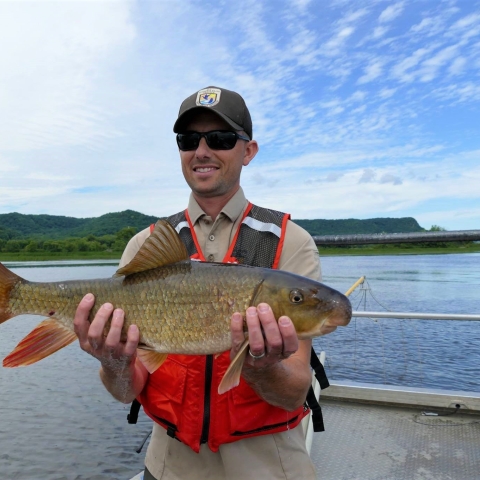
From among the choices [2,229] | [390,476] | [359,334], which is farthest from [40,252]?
[390,476]

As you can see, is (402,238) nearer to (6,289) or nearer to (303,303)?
(303,303)

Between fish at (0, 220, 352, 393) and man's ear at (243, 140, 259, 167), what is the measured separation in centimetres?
84

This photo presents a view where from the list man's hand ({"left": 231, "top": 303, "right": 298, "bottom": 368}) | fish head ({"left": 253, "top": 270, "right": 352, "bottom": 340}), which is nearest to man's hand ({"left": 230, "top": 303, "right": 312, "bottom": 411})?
man's hand ({"left": 231, "top": 303, "right": 298, "bottom": 368})

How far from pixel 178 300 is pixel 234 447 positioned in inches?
35.5

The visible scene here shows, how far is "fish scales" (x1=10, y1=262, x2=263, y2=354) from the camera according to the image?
8.41 ft

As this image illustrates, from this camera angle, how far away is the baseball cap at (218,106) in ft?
9.72

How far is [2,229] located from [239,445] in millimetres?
104680

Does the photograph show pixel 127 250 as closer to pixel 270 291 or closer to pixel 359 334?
pixel 270 291

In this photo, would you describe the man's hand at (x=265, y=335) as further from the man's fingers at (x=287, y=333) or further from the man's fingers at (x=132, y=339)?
the man's fingers at (x=132, y=339)

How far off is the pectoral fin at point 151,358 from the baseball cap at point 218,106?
56.3 inches

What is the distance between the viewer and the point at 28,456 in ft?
31.7

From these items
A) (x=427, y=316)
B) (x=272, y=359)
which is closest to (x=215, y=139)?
(x=272, y=359)

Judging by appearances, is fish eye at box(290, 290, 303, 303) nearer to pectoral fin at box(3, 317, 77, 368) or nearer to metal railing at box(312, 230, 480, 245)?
pectoral fin at box(3, 317, 77, 368)

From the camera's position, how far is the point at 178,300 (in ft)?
8.68
